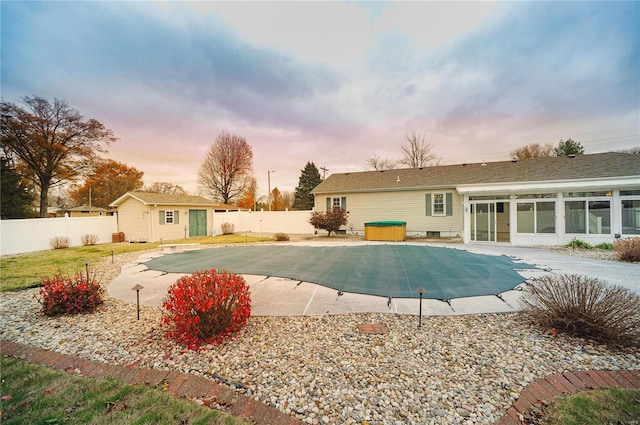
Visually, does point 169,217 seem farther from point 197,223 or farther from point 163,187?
point 163,187

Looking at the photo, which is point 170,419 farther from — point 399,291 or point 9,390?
point 399,291

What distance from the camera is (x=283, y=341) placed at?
134 inches

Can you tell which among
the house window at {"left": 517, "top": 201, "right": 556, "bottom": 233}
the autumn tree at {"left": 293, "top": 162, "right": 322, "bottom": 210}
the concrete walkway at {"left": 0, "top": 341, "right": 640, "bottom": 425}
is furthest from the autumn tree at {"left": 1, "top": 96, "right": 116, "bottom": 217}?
the house window at {"left": 517, "top": 201, "right": 556, "bottom": 233}

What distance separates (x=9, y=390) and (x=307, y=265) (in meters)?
5.82

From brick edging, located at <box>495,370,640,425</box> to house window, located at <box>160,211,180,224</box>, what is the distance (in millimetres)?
20103

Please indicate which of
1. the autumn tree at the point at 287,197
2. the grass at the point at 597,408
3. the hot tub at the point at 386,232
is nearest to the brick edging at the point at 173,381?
the grass at the point at 597,408

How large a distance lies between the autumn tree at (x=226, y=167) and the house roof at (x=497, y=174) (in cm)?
1502

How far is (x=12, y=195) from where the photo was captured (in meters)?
16.2

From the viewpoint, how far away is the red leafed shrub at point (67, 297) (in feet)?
14.3

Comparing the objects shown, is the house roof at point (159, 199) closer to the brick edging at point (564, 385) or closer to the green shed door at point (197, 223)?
the green shed door at point (197, 223)

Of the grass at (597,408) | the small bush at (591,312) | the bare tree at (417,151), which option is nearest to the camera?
the grass at (597,408)

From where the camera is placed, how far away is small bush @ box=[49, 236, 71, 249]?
1384 cm

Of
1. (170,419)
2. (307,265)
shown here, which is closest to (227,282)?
(170,419)

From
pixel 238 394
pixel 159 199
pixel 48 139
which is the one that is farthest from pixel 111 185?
pixel 238 394
